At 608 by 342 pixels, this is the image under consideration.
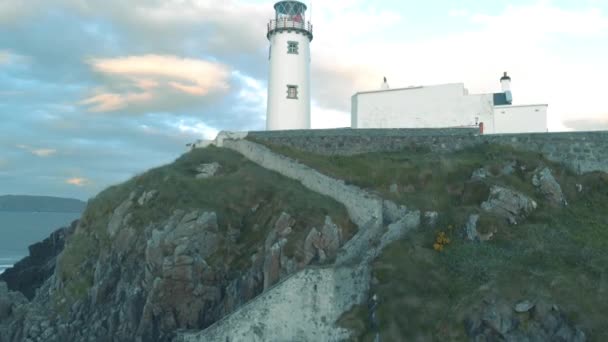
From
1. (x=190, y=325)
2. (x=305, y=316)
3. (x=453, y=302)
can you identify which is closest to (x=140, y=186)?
(x=190, y=325)

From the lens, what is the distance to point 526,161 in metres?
24.7

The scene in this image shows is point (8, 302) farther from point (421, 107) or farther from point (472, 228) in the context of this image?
point (421, 107)

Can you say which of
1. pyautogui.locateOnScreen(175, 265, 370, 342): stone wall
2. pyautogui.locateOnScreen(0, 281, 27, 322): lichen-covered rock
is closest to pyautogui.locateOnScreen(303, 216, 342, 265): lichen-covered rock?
pyautogui.locateOnScreen(175, 265, 370, 342): stone wall

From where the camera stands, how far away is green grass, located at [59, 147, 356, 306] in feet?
72.5

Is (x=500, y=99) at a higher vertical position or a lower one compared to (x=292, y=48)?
lower

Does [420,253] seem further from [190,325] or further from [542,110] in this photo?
[542,110]

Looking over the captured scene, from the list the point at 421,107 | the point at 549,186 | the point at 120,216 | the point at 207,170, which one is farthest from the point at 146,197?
the point at 549,186

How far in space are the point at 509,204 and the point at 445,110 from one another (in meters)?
13.5

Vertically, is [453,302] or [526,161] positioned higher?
[526,161]

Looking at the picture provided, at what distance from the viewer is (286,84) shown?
3706 centimetres

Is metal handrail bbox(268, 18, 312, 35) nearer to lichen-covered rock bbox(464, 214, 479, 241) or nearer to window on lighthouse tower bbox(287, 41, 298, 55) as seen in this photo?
window on lighthouse tower bbox(287, 41, 298, 55)

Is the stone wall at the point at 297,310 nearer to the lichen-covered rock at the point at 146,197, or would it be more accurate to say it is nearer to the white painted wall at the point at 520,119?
the lichen-covered rock at the point at 146,197

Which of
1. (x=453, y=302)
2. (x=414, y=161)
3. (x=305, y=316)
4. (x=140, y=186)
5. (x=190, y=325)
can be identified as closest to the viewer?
(x=453, y=302)

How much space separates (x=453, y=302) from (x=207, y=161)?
19665mm
